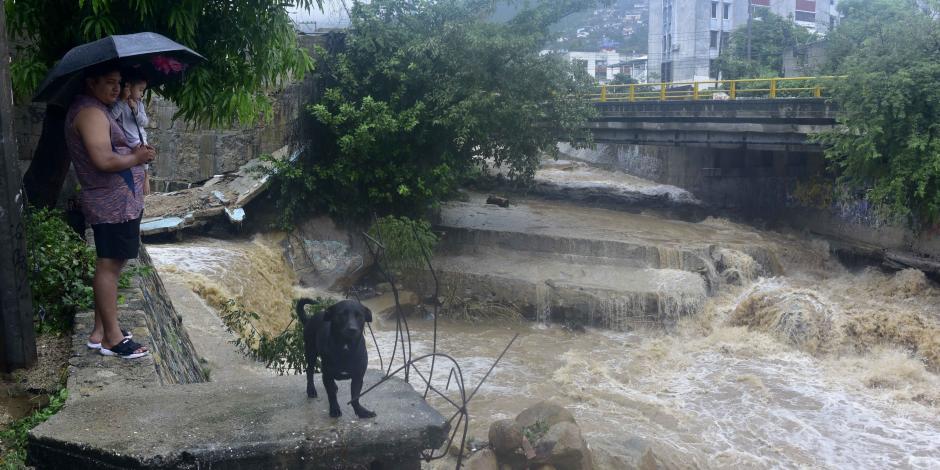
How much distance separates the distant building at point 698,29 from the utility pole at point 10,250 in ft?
118

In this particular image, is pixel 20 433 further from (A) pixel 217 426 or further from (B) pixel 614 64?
(B) pixel 614 64

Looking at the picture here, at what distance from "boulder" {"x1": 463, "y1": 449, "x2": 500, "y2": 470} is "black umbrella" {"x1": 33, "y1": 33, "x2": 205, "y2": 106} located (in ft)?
13.6

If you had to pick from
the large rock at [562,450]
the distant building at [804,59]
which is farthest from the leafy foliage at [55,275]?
the distant building at [804,59]

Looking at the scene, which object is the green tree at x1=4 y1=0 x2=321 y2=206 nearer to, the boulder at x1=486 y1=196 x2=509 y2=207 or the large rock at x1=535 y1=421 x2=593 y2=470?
the large rock at x1=535 y1=421 x2=593 y2=470

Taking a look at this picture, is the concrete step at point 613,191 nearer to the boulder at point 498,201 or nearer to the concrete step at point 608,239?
the concrete step at point 608,239

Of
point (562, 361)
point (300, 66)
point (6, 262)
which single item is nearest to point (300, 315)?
point (6, 262)

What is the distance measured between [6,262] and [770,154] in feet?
69.9

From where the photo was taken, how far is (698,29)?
125 feet

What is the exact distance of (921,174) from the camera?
568 inches

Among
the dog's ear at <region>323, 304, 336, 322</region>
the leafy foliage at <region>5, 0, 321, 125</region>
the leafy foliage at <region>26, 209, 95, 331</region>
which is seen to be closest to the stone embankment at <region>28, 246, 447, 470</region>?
the dog's ear at <region>323, 304, 336, 322</region>

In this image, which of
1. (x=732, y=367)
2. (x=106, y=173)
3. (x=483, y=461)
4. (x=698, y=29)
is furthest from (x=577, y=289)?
(x=698, y=29)

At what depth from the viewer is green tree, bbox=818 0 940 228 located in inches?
575

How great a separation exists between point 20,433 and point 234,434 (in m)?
1.24

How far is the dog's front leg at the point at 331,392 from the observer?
3.54 metres
